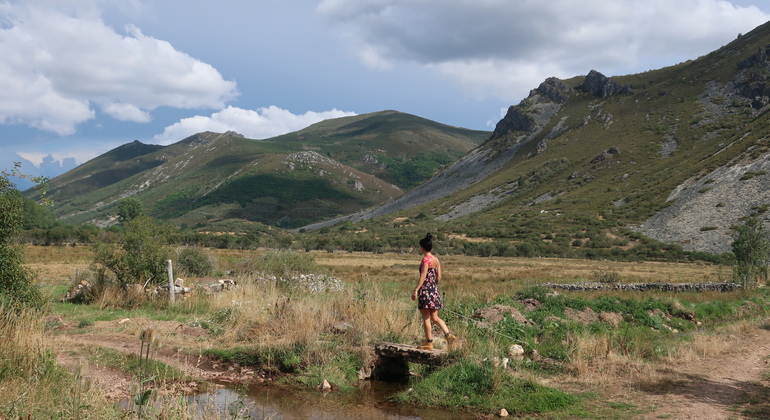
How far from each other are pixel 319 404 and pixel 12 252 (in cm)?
823

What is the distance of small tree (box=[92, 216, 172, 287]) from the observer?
16.2 m

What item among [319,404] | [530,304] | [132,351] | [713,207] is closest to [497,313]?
[530,304]

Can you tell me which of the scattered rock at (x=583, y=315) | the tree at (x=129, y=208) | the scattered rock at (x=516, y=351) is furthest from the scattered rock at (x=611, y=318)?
the tree at (x=129, y=208)

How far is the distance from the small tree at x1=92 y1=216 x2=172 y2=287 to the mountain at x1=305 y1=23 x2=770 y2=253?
194 feet

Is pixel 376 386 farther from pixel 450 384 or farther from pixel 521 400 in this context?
pixel 521 400

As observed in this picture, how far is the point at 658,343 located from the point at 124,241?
16997 mm

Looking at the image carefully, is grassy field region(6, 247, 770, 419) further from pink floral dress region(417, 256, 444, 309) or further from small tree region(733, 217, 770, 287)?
small tree region(733, 217, 770, 287)

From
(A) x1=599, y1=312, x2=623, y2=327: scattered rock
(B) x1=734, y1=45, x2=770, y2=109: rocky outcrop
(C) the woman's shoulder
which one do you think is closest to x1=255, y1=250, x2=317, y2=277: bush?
(A) x1=599, y1=312, x2=623, y2=327: scattered rock

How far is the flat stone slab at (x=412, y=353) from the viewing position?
9250 millimetres

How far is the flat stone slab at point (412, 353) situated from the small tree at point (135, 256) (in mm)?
10349

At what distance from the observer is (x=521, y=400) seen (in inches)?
321

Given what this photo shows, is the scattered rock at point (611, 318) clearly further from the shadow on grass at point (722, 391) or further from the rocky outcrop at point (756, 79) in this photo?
the rocky outcrop at point (756, 79)

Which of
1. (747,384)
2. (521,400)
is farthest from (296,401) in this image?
(747,384)

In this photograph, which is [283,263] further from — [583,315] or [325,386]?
[325,386]
